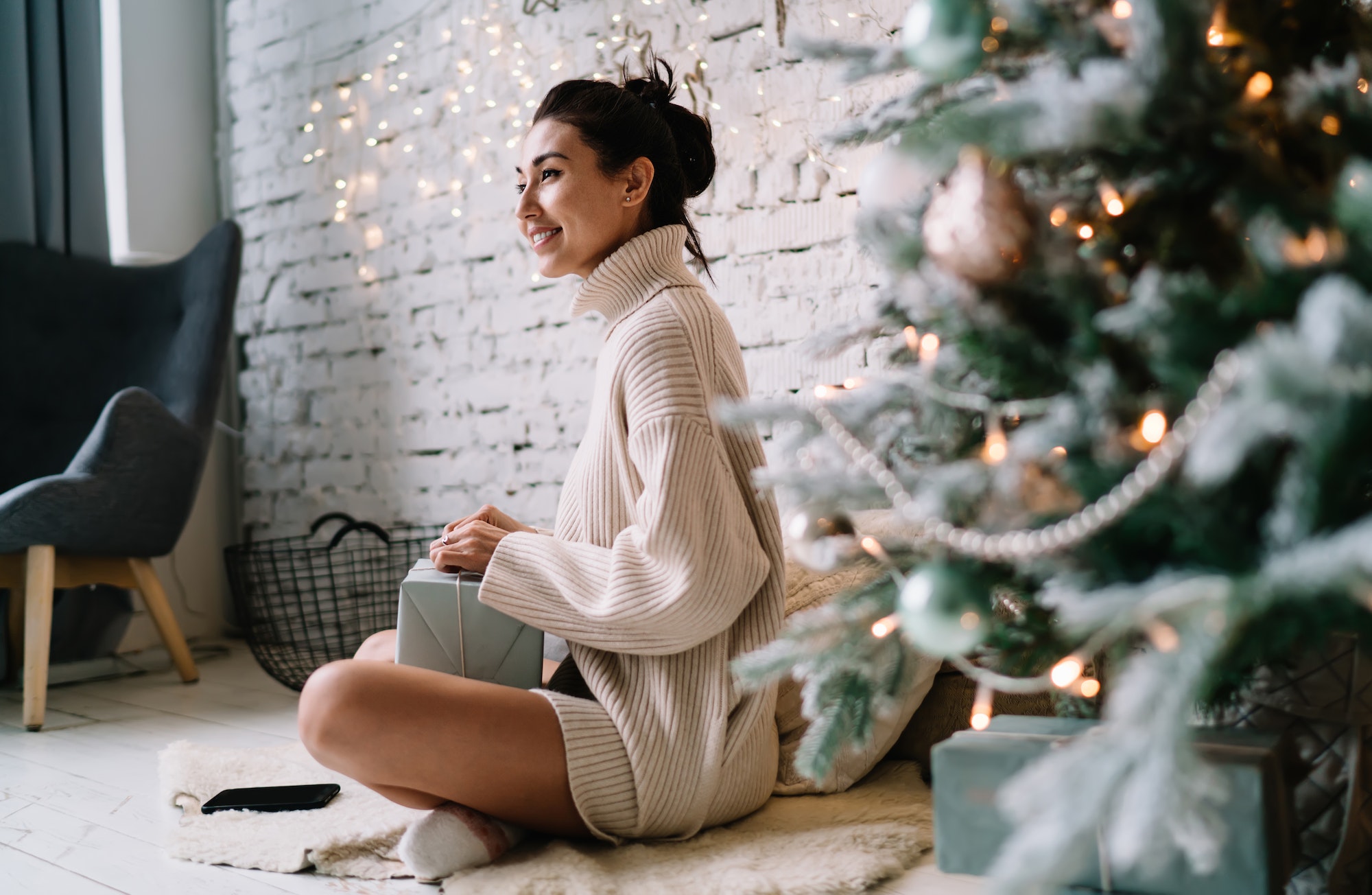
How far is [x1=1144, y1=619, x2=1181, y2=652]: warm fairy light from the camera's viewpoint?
0.50 metres

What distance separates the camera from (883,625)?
27.1 inches

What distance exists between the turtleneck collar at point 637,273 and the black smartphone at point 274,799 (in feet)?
2.52

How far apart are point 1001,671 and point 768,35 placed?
1476mm

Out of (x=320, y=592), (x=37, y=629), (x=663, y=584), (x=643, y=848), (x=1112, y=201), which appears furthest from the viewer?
(x=320, y=592)

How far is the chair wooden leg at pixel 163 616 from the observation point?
2150 millimetres

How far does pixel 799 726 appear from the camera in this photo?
4.50 ft

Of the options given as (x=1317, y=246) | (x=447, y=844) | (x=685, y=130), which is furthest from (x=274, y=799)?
(x=1317, y=246)

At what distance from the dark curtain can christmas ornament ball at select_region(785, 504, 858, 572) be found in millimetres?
2365

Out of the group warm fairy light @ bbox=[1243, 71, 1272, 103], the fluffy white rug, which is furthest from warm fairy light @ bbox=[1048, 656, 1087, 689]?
the fluffy white rug

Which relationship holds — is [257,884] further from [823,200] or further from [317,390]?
[317,390]

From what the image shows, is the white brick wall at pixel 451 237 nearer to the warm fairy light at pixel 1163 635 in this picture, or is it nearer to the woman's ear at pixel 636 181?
the woman's ear at pixel 636 181

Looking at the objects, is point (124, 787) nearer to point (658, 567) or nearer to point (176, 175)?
point (658, 567)

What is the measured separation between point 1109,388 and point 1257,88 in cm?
22

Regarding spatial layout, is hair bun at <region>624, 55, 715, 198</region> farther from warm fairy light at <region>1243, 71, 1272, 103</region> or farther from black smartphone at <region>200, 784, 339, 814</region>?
black smartphone at <region>200, 784, 339, 814</region>
